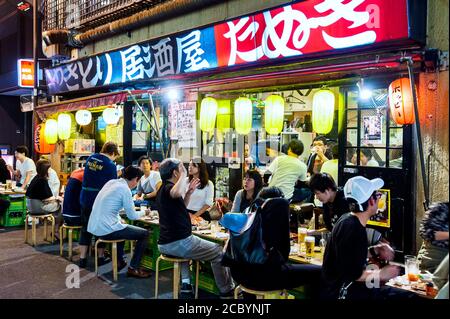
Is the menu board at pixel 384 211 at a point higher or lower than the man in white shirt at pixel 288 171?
lower

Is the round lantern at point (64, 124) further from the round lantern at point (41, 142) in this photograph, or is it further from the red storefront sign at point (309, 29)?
the red storefront sign at point (309, 29)

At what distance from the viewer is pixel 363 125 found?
295 inches

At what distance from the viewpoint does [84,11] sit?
1546cm

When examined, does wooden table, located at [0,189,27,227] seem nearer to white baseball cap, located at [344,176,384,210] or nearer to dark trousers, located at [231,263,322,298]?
dark trousers, located at [231,263,322,298]

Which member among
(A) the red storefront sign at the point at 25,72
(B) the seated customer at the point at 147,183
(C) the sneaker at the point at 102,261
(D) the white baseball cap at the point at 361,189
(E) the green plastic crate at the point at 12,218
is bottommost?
(C) the sneaker at the point at 102,261

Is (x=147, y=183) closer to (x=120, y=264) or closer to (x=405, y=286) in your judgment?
(x=120, y=264)

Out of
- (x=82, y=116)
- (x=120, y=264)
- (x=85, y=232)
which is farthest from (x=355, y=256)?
(x=82, y=116)

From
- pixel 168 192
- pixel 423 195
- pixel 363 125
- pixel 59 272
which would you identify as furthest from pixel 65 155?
pixel 423 195

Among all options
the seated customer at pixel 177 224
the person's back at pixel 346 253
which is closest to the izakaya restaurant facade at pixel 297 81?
the person's back at pixel 346 253

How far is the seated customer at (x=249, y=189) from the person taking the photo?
741 cm

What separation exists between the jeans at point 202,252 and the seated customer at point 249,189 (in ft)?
3.74

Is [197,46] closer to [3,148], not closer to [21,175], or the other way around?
[21,175]

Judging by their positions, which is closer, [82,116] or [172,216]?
[172,216]

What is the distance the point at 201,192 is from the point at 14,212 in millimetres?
7679
